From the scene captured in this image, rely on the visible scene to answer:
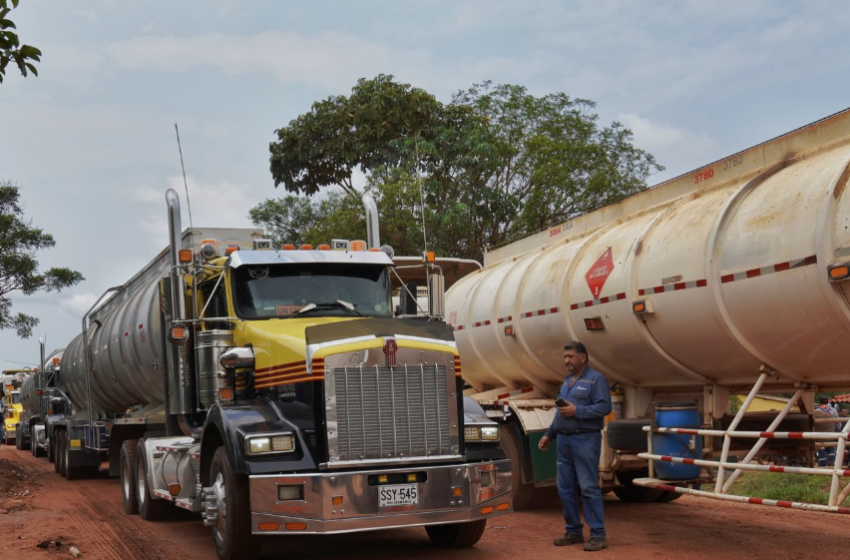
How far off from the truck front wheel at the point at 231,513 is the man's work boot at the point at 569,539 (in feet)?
9.19

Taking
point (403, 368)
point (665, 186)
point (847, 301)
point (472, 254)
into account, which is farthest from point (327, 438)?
point (472, 254)

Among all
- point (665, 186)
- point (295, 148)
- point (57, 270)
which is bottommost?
point (665, 186)

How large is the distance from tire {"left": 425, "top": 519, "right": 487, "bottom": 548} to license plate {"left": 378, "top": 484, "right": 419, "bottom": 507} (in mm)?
1054

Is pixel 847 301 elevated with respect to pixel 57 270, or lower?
lower

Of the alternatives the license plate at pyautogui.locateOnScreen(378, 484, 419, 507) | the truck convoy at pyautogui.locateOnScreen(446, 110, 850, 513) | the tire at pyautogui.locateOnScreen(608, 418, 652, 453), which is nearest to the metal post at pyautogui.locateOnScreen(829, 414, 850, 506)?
the truck convoy at pyautogui.locateOnScreen(446, 110, 850, 513)

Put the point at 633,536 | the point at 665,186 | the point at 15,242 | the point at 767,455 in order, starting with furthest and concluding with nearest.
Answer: the point at 15,242, the point at 665,186, the point at 633,536, the point at 767,455

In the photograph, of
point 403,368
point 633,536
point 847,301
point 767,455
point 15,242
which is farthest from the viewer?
point 15,242

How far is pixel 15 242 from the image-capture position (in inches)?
1179

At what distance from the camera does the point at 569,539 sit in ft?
29.3

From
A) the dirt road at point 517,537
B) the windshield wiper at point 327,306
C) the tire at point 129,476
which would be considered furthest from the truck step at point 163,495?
the windshield wiper at point 327,306

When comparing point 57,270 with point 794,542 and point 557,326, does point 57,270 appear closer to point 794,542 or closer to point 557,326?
point 557,326

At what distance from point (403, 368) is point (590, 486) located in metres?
2.03

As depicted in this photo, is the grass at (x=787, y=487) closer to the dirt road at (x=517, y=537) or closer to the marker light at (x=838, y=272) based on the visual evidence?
the dirt road at (x=517, y=537)

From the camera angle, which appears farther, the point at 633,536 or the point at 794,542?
the point at 633,536
